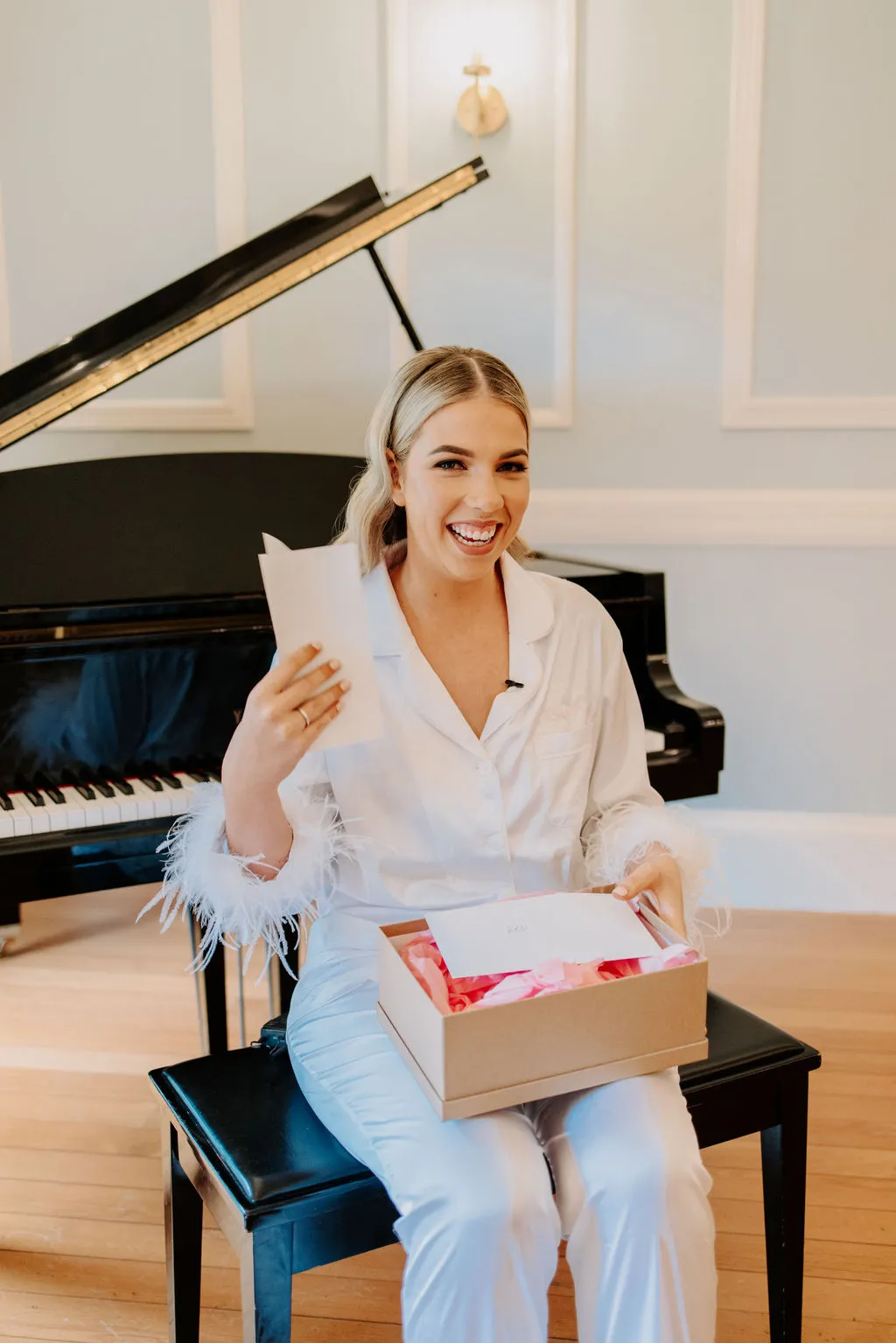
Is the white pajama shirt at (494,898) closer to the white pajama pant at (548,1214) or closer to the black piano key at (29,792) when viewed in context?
the white pajama pant at (548,1214)

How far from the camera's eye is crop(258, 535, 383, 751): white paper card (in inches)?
54.3

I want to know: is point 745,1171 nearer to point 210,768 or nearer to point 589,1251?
point 589,1251

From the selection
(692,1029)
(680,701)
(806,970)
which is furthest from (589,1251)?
(806,970)

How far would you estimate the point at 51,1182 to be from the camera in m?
2.15

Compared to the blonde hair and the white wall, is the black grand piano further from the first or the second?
the white wall

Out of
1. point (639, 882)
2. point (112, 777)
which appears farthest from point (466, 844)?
point (112, 777)

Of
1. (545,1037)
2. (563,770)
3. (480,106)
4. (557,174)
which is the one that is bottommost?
(545,1037)

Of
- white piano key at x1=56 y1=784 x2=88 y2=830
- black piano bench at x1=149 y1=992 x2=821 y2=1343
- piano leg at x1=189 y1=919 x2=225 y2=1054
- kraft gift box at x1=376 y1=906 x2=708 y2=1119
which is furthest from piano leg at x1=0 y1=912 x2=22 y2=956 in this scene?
kraft gift box at x1=376 y1=906 x2=708 y2=1119

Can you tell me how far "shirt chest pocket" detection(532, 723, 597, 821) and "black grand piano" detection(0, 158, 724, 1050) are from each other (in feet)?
2.35

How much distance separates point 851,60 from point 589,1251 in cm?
308

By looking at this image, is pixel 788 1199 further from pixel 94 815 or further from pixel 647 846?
pixel 94 815

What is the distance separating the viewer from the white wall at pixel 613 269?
10.6 feet

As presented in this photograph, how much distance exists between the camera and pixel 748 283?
10.8 feet

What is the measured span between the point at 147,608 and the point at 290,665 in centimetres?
83
